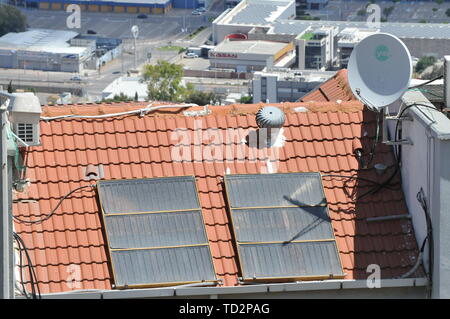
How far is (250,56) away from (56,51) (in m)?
17.7

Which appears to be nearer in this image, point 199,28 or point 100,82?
point 100,82

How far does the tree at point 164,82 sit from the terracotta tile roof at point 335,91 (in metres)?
96.2

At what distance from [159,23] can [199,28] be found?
A: 4.84 meters

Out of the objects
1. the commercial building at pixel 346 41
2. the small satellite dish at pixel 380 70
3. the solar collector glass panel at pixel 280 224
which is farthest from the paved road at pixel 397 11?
the solar collector glass panel at pixel 280 224

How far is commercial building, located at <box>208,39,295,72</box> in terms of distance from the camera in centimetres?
12519

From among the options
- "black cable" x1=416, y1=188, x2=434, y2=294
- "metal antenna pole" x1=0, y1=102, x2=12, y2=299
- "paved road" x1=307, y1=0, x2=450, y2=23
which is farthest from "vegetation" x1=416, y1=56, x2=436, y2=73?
"metal antenna pole" x1=0, y1=102, x2=12, y2=299

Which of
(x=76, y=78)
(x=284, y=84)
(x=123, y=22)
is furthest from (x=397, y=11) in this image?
(x=284, y=84)

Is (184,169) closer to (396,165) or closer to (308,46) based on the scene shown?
(396,165)

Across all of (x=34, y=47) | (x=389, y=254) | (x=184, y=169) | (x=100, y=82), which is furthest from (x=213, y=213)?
Answer: (x=34, y=47)

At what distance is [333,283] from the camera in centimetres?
1357

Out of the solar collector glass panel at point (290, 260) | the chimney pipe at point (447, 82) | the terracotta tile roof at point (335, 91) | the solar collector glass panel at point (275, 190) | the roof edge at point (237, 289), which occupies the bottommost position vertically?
the roof edge at point (237, 289)

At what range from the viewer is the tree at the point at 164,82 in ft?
375

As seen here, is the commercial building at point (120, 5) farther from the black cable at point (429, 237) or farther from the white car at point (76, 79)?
the black cable at point (429, 237)

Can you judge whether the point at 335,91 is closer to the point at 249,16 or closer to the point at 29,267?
the point at 29,267
